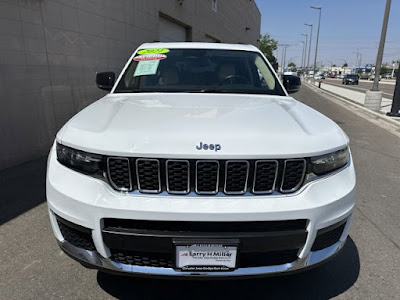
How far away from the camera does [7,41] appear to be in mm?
4891

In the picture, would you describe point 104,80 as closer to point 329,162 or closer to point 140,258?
point 140,258

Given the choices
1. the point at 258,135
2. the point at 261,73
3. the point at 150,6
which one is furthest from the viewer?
→ the point at 150,6

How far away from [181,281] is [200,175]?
1.04 meters

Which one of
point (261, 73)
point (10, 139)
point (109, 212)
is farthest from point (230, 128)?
point (10, 139)

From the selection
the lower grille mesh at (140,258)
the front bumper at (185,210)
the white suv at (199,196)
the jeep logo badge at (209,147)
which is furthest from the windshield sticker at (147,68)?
the lower grille mesh at (140,258)

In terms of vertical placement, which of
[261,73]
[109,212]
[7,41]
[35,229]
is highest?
[7,41]

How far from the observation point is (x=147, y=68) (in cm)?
336

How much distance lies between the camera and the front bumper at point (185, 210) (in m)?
1.72

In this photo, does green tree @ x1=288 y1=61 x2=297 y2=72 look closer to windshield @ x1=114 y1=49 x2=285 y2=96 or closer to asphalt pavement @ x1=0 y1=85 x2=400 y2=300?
windshield @ x1=114 y1=49 x2=285 y2=96

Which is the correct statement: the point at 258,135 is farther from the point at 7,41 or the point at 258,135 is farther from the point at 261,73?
the point at 7,41

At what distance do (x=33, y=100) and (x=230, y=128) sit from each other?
464cm

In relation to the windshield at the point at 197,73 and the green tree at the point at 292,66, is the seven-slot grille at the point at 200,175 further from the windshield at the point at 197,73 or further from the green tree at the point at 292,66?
the green tree at the point at 292,66

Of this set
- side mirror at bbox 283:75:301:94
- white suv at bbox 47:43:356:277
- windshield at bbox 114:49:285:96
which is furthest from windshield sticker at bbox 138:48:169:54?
white suv at bbox 47:43:356:277

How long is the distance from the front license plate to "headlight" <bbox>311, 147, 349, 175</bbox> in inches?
26.2
